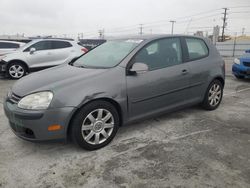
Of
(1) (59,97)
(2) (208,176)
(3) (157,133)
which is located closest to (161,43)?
(3) (157,133)

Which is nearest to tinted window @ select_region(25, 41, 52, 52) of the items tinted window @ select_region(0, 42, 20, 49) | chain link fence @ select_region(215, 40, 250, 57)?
tinted window @ select_region(0, 42, 20, 49)

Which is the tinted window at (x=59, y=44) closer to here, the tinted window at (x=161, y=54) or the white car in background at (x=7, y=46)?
the white car in background at (x=7, y=46)

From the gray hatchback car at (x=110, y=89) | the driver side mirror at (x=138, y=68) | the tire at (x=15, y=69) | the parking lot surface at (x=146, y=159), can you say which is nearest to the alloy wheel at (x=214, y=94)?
the gray hatchback car at (x=110, y=89)

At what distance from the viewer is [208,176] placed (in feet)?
8.45

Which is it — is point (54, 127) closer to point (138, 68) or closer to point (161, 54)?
point (138, 68)

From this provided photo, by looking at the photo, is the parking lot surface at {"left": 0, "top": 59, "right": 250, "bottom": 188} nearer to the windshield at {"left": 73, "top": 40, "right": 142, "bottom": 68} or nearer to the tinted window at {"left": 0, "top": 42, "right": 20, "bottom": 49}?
the windshield at {"left": 73, "top": 40, "right": 142, "bottom": 68}

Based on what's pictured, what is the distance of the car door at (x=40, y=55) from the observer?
885 centimetres

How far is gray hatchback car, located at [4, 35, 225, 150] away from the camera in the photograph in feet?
9.38

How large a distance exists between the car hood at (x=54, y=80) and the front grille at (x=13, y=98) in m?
0.04

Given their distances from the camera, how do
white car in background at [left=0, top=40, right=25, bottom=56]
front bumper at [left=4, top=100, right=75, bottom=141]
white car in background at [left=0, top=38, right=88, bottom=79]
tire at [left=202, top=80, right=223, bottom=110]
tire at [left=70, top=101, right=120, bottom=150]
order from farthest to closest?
white car in background at [left=0, top=40, right=25, bottom=56]
white car in background at [left=0, top=38, right=88, bottom=79]
tire at [left=202, top=80, right=223, bottom=110]
tire at [left=70, top=101, right=120, bottom=150]
front bumper at [left=4, top=100, right=75, bottom=141]

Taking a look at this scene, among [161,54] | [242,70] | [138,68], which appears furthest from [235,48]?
[138,68]

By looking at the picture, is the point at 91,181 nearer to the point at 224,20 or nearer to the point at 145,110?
the point at 145,110

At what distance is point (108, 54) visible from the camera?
12.6ft

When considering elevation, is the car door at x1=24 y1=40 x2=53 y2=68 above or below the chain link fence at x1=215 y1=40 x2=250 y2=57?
above
